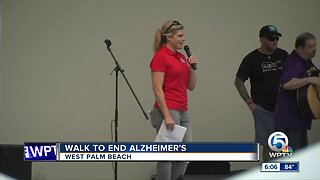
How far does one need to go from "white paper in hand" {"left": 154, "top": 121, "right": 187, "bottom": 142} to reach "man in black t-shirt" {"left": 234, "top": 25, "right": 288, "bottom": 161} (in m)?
0.80

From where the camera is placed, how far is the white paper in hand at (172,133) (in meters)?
2.90

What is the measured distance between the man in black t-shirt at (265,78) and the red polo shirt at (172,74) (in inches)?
27.4

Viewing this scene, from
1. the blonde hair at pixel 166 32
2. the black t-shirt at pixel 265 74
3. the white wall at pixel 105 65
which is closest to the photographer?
the blonde hair at pixel 166 32

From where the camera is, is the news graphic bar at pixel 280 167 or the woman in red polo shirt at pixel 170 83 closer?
the woman in red polo shirt at pixel 170 83

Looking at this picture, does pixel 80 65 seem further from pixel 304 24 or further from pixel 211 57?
pixel 304 24

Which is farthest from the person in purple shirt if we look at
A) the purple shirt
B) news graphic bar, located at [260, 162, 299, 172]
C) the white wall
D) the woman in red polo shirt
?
the white wall

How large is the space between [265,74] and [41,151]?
154 cm

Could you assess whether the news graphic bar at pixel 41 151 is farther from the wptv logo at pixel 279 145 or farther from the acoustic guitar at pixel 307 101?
the acoustic guitar at pixel 307 101

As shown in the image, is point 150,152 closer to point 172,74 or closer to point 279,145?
point 172,74

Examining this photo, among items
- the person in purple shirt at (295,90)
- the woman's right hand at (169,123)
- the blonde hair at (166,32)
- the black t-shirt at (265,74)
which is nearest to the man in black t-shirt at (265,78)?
the black t-shirt at (265,74)

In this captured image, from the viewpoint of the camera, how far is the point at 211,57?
4.16 meters

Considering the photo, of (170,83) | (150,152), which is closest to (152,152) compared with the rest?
(150,152)

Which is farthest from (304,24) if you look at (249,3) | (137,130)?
(137,130)

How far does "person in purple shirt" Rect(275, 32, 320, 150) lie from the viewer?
3.15 m
